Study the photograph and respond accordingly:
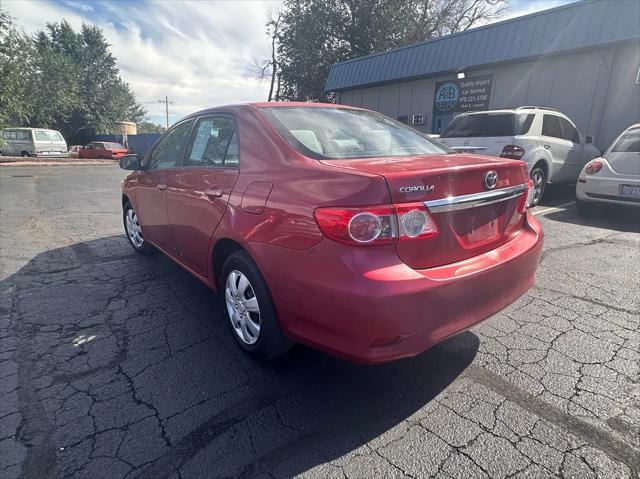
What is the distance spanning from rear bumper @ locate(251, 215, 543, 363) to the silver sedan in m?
5.06

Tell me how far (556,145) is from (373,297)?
24.4 feet

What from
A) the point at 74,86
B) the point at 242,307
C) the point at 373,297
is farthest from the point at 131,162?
the point at 74,86

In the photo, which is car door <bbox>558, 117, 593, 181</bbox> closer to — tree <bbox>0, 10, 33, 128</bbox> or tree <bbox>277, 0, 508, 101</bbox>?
tree <bbox>277, 0, 508, 101</bbox>

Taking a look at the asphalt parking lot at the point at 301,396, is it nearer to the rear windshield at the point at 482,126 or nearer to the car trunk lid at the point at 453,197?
the car trunk lid at the point at 453,197

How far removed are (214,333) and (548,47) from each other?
38.8ft

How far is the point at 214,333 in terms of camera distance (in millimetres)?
2900

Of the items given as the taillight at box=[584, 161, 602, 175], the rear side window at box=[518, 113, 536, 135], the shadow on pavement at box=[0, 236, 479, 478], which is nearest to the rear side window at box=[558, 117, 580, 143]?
the rear side window at box=[518, 113, 536, 135]

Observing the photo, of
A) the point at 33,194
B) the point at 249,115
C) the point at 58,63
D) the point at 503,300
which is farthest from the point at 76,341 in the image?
the point at 58,63

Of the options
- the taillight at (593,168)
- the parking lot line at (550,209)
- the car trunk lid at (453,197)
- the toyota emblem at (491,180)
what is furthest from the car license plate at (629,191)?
the toyota emblem at (491,180)

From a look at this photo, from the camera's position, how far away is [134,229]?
472 cm

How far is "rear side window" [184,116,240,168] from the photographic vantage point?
269 cm

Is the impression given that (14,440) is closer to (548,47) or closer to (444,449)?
(444,449)

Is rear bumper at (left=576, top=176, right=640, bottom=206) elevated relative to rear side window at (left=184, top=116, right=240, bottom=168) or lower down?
lower down

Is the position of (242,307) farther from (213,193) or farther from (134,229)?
(134,229)
